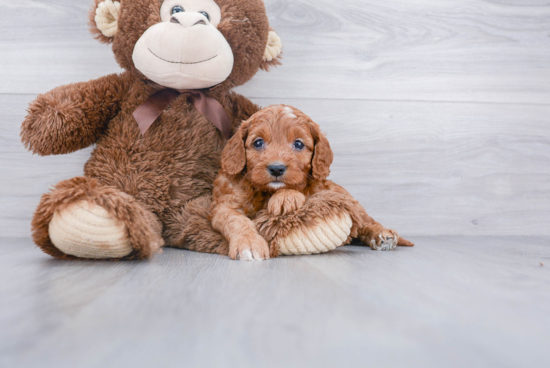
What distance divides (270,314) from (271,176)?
457 millimetres

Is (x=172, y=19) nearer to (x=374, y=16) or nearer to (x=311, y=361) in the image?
(x=374, y=16)

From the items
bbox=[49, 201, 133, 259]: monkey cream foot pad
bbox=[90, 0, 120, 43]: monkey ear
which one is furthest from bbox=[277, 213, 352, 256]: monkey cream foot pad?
bbox=[90, 0, 120, 43]: monkey ear

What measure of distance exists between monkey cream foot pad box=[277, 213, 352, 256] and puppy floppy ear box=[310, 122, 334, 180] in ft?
0.45

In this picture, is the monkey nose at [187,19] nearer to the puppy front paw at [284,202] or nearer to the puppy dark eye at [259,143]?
the puppy dark eye at [259,143]

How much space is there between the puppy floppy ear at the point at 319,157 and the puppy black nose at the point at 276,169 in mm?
103

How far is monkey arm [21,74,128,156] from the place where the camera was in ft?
3.23

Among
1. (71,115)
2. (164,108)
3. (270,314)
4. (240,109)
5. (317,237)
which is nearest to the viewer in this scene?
(270,314)

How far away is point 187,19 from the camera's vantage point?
3.27 feet

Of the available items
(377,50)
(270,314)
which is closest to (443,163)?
(377,50)

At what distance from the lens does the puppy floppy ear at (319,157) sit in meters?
1.00

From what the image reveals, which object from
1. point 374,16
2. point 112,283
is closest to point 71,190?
point 112,283

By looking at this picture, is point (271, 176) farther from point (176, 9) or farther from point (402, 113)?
point (402, 113)

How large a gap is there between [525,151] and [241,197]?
1.14 meters

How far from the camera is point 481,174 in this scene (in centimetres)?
148
